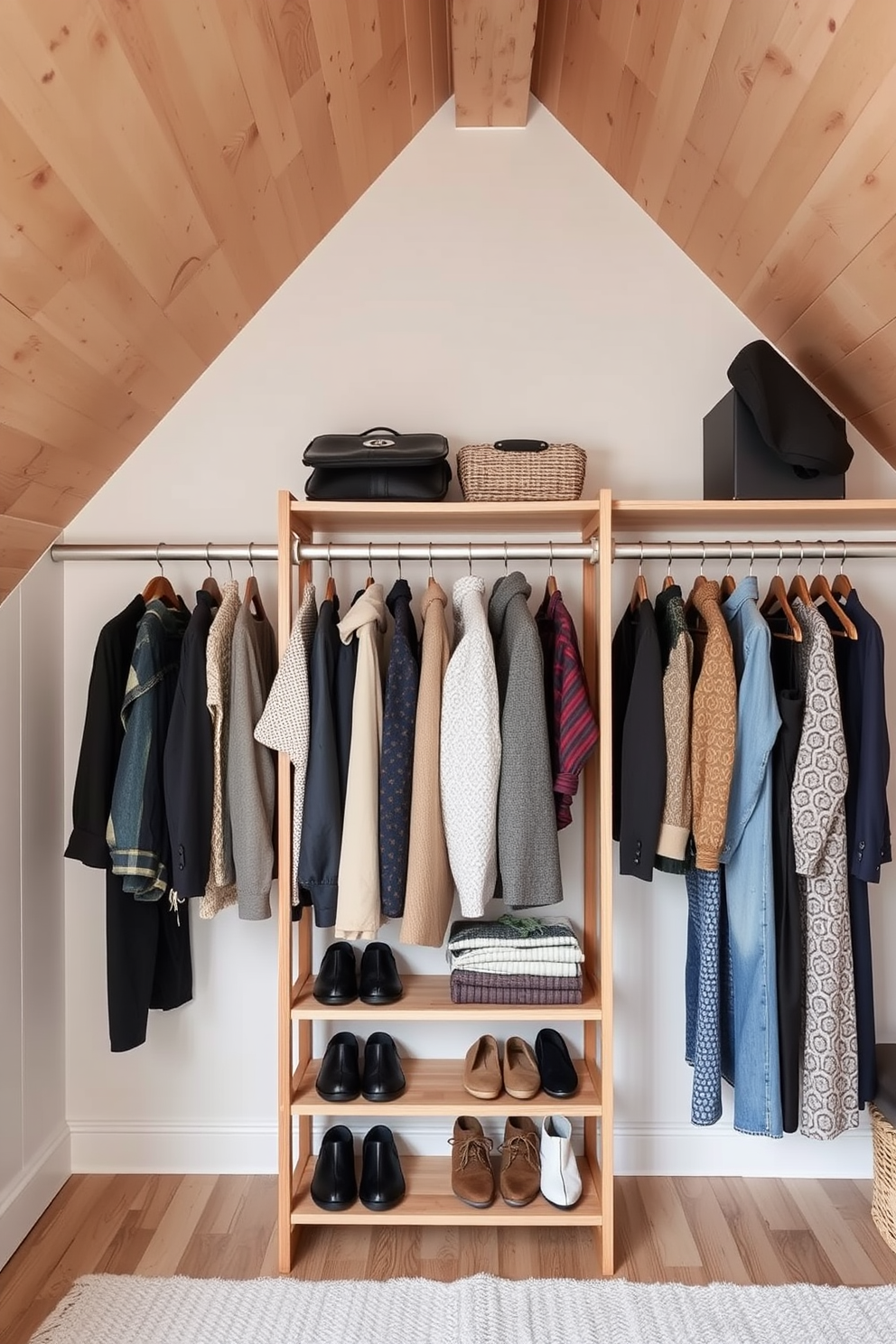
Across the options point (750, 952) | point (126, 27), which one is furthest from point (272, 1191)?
point (126, 27)

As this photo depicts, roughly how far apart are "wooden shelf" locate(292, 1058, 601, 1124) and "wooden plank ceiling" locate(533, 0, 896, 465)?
1.82m

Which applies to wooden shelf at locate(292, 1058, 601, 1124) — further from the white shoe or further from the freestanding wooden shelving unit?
the white shoe

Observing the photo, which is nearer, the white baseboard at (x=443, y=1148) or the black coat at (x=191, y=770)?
the black coat at (x=191, y=770)

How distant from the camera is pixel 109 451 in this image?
229 cm

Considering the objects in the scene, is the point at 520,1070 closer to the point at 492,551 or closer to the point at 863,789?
the point at 863,789

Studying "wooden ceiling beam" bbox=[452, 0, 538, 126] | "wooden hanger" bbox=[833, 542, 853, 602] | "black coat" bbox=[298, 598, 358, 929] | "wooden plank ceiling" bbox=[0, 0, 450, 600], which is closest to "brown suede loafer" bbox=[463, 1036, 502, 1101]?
"black coat" bbox=[298, 598, 358, 929]

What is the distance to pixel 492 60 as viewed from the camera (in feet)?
7.11

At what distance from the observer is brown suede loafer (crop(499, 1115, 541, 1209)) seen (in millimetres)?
2066

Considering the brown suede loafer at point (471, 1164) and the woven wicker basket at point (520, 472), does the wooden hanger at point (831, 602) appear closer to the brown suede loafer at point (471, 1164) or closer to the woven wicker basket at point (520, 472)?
the woven wicker basket at point (520, 472)

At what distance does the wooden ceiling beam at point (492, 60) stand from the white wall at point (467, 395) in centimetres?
6

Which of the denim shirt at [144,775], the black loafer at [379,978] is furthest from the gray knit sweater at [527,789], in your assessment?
the denim shirt at [144,775]

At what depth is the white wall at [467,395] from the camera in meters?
2.40

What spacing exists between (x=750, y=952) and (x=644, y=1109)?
0.71m

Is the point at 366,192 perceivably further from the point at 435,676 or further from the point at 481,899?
the point at 481,899
